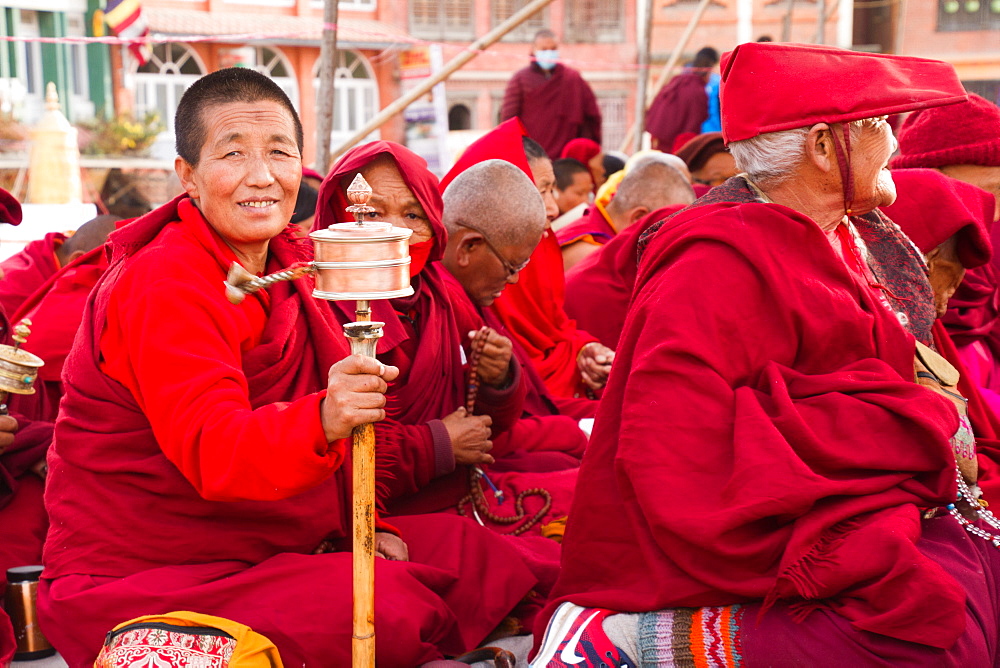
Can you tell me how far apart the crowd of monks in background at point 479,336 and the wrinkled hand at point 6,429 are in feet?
0.39

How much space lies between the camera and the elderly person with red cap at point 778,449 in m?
2.29

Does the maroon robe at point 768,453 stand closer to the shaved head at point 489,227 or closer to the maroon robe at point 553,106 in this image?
the shaved head at point 489,227

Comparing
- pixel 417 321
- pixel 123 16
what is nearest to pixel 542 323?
pixel 417 321

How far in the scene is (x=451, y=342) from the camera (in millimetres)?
3598

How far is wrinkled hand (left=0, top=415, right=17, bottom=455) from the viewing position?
319cm

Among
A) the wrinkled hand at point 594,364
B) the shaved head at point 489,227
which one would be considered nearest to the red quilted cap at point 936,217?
the shaved head at point 489,227

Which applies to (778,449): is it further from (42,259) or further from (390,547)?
(42,259)

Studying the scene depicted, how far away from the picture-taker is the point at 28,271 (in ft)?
14.7

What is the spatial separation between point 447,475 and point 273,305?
1.12m

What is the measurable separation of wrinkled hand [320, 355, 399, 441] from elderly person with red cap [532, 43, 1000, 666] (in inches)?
24.0

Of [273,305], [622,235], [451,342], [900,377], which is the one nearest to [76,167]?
[622,235]

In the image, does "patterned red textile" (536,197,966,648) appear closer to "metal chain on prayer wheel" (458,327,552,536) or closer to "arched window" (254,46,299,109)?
"metal chain on prayer wheel" (458,327,552,536)

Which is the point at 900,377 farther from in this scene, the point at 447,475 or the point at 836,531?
the point at 447,475

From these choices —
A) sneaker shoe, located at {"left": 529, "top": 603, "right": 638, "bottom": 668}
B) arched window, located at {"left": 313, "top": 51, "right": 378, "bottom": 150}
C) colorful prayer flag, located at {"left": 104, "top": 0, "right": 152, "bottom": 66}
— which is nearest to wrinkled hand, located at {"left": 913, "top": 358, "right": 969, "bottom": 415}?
sneaker shoe, located at {"left": 529, "top": 603, "right": 638, "bottom": 668}
